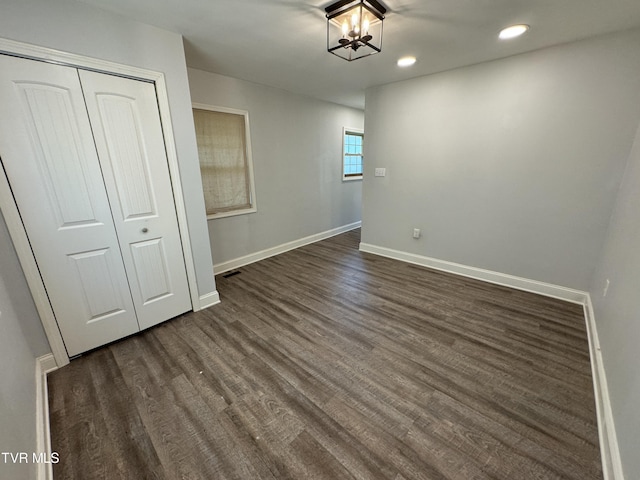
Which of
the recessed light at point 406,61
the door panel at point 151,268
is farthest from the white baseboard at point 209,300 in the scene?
the recessed light at point 406,61

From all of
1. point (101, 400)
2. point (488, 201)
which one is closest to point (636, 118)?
point (488, 201)

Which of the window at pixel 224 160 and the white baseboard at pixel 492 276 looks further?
the window at pixel 224 160

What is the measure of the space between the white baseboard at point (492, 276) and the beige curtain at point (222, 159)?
2.27 m

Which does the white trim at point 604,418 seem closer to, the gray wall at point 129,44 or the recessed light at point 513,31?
the recessed light at point 513,31

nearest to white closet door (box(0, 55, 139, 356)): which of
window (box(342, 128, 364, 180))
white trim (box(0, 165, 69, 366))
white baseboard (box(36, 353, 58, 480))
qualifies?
white trim (box(0, 165, 69, 366))

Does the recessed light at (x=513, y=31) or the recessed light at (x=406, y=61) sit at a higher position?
the recessed light at (x=406, y=61)

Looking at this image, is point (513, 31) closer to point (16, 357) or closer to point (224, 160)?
point (224, 160)

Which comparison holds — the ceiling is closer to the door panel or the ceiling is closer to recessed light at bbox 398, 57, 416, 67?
recessed light at bbox 398, 57, 416, 67

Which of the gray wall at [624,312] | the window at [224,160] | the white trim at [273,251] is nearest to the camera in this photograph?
the gray wall at [624,312]

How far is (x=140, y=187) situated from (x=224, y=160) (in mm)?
1396

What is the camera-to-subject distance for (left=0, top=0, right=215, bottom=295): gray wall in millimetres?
1514

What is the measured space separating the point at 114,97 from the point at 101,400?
207 centimetres

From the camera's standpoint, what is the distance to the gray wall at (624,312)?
1.12 metres

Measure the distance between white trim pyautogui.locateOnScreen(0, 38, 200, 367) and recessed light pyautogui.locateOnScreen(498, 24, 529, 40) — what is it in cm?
279
